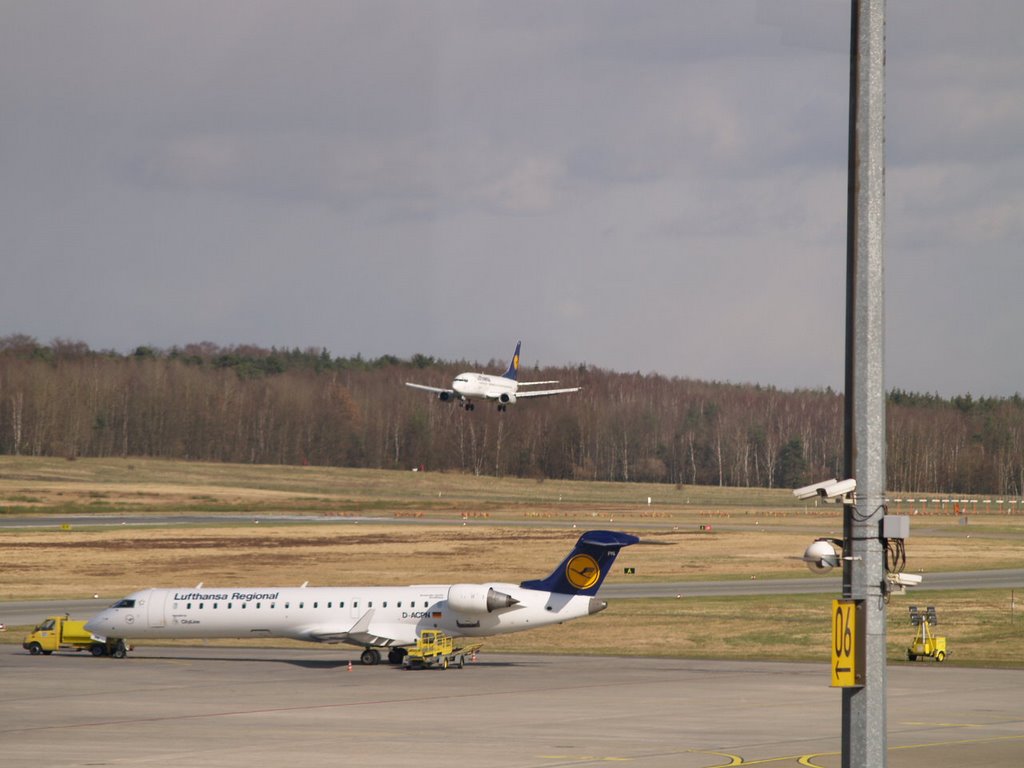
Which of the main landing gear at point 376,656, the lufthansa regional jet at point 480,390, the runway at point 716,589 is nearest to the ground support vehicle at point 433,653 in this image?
the main landing gear at point 376,656

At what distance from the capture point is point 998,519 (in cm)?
13100

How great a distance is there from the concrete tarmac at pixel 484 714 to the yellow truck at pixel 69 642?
1.54m

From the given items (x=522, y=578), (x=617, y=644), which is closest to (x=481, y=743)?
(x=617, y=644)

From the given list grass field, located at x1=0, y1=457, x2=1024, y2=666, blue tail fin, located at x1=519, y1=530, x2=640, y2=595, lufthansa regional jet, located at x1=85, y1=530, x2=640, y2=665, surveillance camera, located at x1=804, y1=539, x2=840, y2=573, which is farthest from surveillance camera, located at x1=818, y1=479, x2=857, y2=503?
blue tail fin, located at x1=519, y1=530, x2=640, y2=595

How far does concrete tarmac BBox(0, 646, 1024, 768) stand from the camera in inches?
1192

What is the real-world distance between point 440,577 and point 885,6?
72.2m

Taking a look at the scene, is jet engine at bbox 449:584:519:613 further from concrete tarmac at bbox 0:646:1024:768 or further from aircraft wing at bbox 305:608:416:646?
aircraft wing at bbox 305:608:416:646

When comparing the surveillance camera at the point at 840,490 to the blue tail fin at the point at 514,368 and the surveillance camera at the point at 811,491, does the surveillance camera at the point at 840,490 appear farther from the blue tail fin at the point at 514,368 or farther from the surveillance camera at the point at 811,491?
the blue tail fin at the point at 514,368

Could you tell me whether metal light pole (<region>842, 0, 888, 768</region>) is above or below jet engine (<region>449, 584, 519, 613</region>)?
above

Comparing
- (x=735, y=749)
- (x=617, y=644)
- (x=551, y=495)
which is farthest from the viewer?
(x=551, y=495)

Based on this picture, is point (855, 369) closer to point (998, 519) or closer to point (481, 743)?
point (481, 743)

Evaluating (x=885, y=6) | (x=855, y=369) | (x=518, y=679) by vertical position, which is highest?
(x=885, y=6)

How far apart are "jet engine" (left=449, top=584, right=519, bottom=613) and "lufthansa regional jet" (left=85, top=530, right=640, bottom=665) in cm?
4

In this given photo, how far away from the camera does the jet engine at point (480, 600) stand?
166 feet
